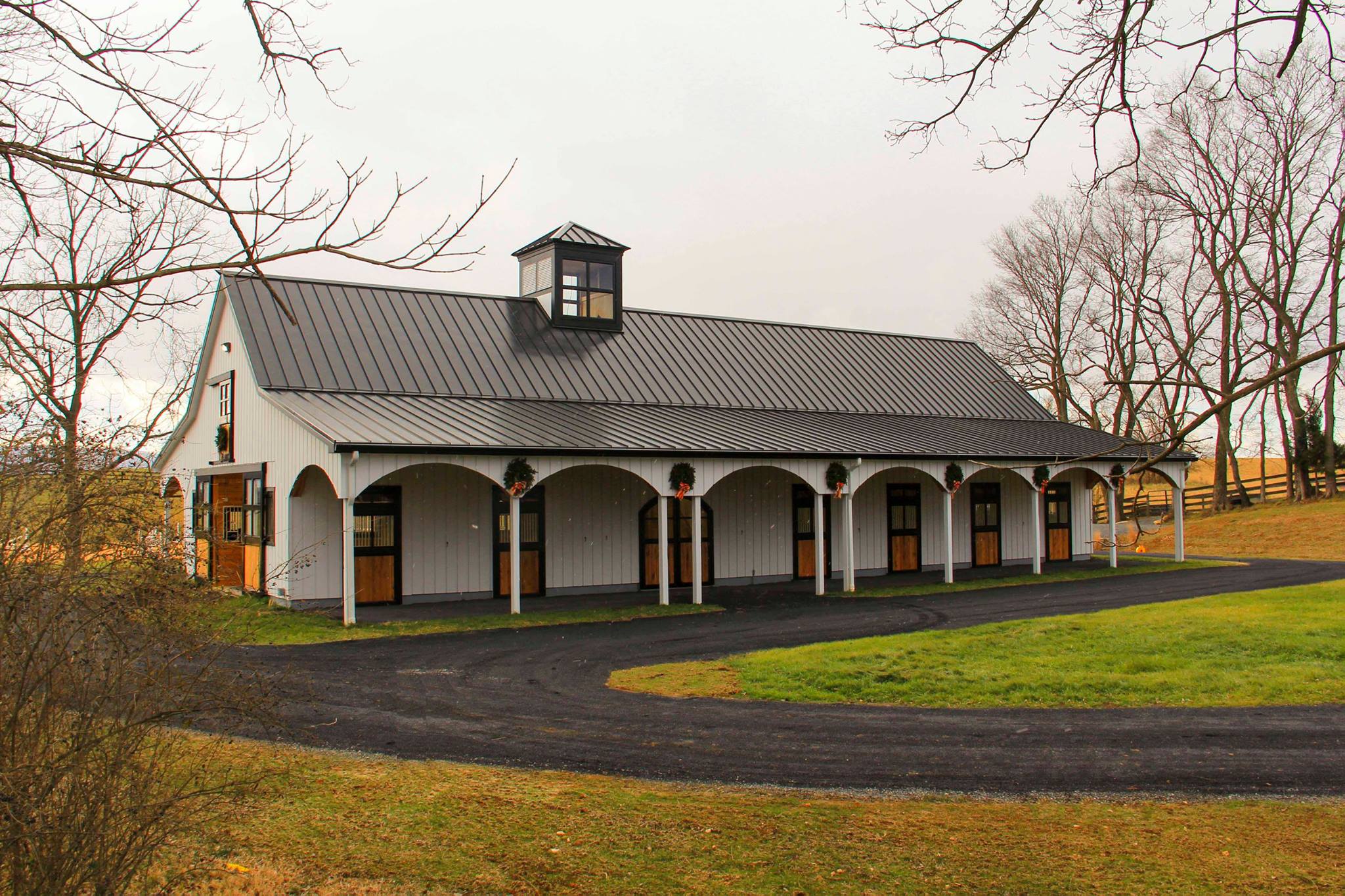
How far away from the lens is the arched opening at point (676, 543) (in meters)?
20.4

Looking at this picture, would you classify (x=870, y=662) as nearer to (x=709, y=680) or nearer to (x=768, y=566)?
(x=709, y=680)

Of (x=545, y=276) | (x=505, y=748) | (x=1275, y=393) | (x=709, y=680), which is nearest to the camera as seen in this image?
(x=505, y=748)

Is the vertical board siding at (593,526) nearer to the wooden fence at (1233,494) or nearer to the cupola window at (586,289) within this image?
the cupola window at (586,289)

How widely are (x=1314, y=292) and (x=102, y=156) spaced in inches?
1568

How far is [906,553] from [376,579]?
12.2 metres

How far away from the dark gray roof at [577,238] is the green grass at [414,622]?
381 inches

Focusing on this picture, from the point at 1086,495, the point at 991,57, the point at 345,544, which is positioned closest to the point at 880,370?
the point at 1086,495

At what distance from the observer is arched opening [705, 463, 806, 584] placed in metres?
21.3

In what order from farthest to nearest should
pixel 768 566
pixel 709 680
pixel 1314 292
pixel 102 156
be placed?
pixel 1314 292
pixel 768 566
pixel 709 680
pixel 102 156

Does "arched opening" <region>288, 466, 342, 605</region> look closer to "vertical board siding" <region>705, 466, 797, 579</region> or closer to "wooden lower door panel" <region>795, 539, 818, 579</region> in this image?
"vertical board siding" <region>705, 466, 797, 579</region>

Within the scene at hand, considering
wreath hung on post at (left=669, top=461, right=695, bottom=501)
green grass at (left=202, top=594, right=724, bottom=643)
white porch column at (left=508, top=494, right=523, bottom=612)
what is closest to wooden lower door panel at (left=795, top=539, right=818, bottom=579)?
green grass at (left=202, top=594, right=724, bottom=643)

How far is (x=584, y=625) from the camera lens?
15.6 metres

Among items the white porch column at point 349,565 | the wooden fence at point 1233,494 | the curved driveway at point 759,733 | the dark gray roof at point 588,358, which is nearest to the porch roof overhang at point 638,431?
the dark gray roof at point 588,358

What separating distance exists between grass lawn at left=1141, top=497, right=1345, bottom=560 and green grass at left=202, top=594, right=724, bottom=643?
20.4 metres
